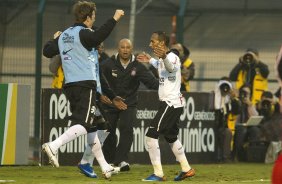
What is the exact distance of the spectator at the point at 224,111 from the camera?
63.5 ft

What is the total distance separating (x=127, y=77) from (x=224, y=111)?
370 cm

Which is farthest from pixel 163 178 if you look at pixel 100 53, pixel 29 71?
pixel 29 71

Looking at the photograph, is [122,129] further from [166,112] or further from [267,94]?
[267,94]

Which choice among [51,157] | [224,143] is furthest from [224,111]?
[51,157]

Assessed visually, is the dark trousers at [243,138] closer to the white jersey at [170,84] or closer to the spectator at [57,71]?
the spectator at [57,71]

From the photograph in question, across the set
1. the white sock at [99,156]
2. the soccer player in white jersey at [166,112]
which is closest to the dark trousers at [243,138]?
the soccer player in white jersey at [166,112]

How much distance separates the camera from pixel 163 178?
43.9 feet

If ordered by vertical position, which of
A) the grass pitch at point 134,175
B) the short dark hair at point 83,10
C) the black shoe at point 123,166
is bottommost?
the grass pitch at point 134,175

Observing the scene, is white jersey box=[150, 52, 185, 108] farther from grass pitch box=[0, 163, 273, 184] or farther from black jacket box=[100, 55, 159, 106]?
black jacket box=[100, 55, 159, 106]

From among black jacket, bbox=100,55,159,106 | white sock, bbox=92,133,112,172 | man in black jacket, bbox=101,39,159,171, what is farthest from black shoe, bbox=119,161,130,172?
white sock, bbox=92,133,112,172

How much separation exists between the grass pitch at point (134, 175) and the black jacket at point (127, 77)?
1209 millimetres

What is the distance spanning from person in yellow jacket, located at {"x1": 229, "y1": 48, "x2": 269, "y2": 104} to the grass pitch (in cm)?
281

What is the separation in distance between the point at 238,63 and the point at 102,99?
23.8 ft

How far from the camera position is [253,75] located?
20375mm
